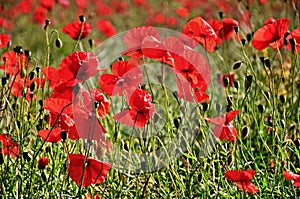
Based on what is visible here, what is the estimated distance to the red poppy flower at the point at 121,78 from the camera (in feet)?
6.31

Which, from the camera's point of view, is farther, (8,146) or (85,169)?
(8,146)

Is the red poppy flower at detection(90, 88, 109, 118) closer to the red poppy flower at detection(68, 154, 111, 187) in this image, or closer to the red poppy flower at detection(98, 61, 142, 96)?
the red poppy flower at detection(98, 61, 142, 96)

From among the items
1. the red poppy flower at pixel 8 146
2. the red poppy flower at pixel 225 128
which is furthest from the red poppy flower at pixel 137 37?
the red poppy flower at pixel 8 146

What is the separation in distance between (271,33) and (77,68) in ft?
2.28

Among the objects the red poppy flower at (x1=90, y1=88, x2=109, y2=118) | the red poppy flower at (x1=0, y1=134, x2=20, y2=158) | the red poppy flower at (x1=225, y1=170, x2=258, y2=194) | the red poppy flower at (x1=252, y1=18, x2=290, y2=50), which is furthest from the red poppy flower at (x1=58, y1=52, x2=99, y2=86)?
the red poppy flower at (x1=252, y1=18, x2=290, y2=50)

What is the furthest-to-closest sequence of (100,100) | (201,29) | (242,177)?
(201,29), (100,100), (242,177)

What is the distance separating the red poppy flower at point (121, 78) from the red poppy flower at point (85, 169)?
0.25 metres

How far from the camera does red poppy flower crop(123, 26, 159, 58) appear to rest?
195 cm

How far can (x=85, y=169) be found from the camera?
1.80m

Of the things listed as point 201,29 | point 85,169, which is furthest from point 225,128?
point 85,169

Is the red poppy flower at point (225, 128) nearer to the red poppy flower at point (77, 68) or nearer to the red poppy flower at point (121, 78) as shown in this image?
the red poppy flower at point (121, 78)

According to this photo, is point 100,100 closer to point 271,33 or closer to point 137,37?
point 137,37

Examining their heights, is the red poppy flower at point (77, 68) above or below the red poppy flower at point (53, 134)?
above

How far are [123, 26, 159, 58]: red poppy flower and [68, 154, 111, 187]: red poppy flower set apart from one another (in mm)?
409
